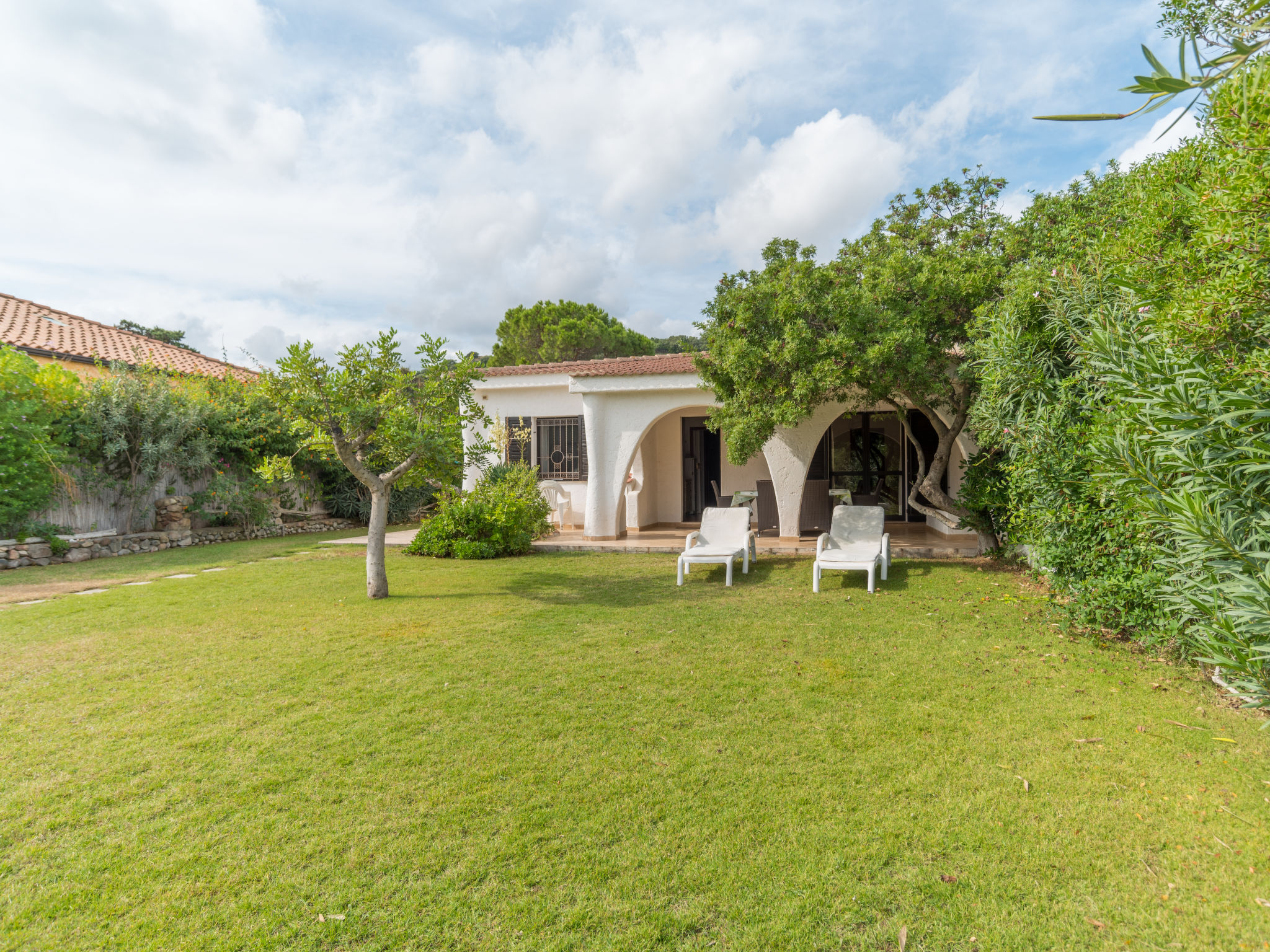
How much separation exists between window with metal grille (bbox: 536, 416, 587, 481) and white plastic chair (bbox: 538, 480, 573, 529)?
1.59 feet

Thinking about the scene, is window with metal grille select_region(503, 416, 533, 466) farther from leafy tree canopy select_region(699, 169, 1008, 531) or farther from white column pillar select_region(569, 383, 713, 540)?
leafy tree canopy select_region(699, 169, 1008, 531)

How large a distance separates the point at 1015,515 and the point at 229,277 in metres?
18.2

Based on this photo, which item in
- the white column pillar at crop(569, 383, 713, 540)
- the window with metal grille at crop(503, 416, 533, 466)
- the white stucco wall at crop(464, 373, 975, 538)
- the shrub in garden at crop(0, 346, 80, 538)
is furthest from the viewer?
the window with metal grille at crop(503, 416, 533, 466)

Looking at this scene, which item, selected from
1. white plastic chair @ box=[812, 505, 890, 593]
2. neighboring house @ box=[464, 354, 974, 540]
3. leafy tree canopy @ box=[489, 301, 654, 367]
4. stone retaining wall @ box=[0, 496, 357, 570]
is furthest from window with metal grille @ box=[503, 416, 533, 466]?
leafy tree canopy @ box=[489, 301, 654, 367]

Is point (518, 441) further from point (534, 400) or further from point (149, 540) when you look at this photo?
point (149, 540)

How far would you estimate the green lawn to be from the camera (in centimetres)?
262

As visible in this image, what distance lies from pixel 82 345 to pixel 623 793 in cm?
2076

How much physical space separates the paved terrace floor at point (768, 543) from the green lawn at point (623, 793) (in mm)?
4499

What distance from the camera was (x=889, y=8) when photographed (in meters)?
8.85

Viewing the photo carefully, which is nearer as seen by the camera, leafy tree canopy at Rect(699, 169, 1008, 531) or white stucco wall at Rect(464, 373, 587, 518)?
leafy tree canopy at Rect(699, 169, 1008, 531)

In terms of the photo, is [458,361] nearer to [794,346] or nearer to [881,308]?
[794,346]

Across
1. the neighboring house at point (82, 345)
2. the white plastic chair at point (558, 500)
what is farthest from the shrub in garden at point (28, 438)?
the white plastic chair at point (558, 500)

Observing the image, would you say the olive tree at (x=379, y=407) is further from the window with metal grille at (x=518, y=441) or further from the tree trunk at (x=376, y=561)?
the window with metal grille at (x=518, y=441)

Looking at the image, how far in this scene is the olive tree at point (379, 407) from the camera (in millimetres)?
8328
